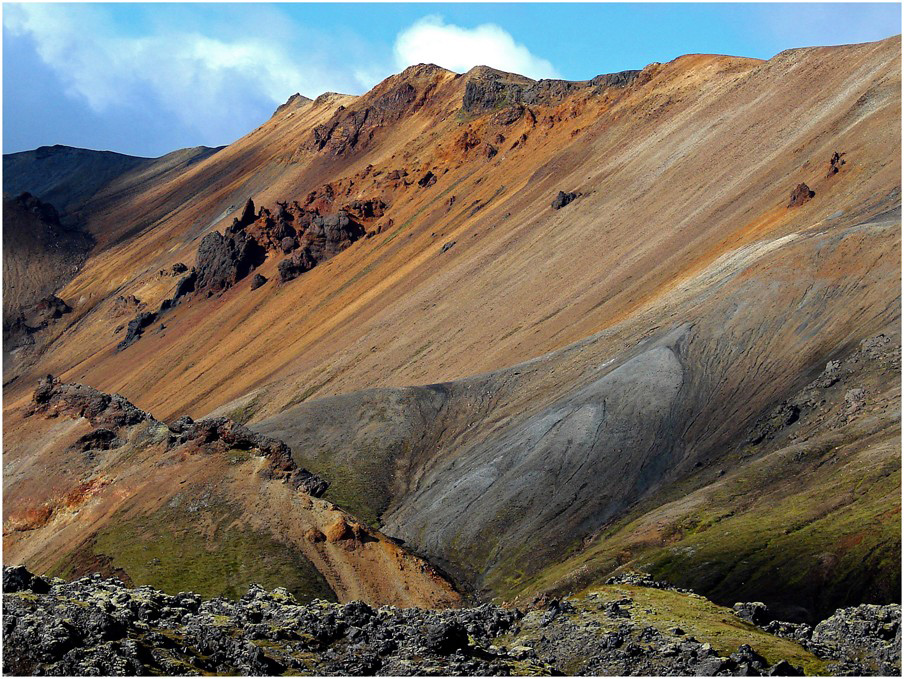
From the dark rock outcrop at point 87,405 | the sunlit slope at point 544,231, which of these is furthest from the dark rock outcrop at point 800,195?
the dark rock outcrop at point 87,405

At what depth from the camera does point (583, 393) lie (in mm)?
74625

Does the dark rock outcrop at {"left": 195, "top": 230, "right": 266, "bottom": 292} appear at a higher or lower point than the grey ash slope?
higher

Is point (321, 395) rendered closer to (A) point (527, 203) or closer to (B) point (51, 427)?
Answer: (B) point (51, 427)

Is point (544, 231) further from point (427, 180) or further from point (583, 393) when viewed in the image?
point (583, 393)

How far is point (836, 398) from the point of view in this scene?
63.8m

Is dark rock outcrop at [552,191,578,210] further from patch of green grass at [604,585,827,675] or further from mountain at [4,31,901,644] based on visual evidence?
patch of green grass at [604,585,827,675]

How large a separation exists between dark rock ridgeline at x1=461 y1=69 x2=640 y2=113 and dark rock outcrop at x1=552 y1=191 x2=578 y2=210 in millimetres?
36980

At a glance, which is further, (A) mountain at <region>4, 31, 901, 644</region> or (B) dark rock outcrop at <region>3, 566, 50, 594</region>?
(A) mountain at <region>4, 31, 901, 644</region>

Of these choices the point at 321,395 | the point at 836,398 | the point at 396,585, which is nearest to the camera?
the point at 396,585

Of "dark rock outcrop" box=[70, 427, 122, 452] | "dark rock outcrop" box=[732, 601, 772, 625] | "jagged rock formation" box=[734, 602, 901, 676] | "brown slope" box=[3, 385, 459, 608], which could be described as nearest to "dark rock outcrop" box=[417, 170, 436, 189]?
"brown slope" box=[3, 385, 459, 608]

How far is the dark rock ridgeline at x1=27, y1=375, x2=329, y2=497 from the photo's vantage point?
60.8 metres

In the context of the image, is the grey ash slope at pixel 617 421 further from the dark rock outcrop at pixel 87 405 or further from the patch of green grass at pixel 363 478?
the dark rock outcrop at pixel 87 405

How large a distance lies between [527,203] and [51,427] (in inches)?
3391

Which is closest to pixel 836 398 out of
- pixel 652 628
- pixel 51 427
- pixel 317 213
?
pixel 652 628
